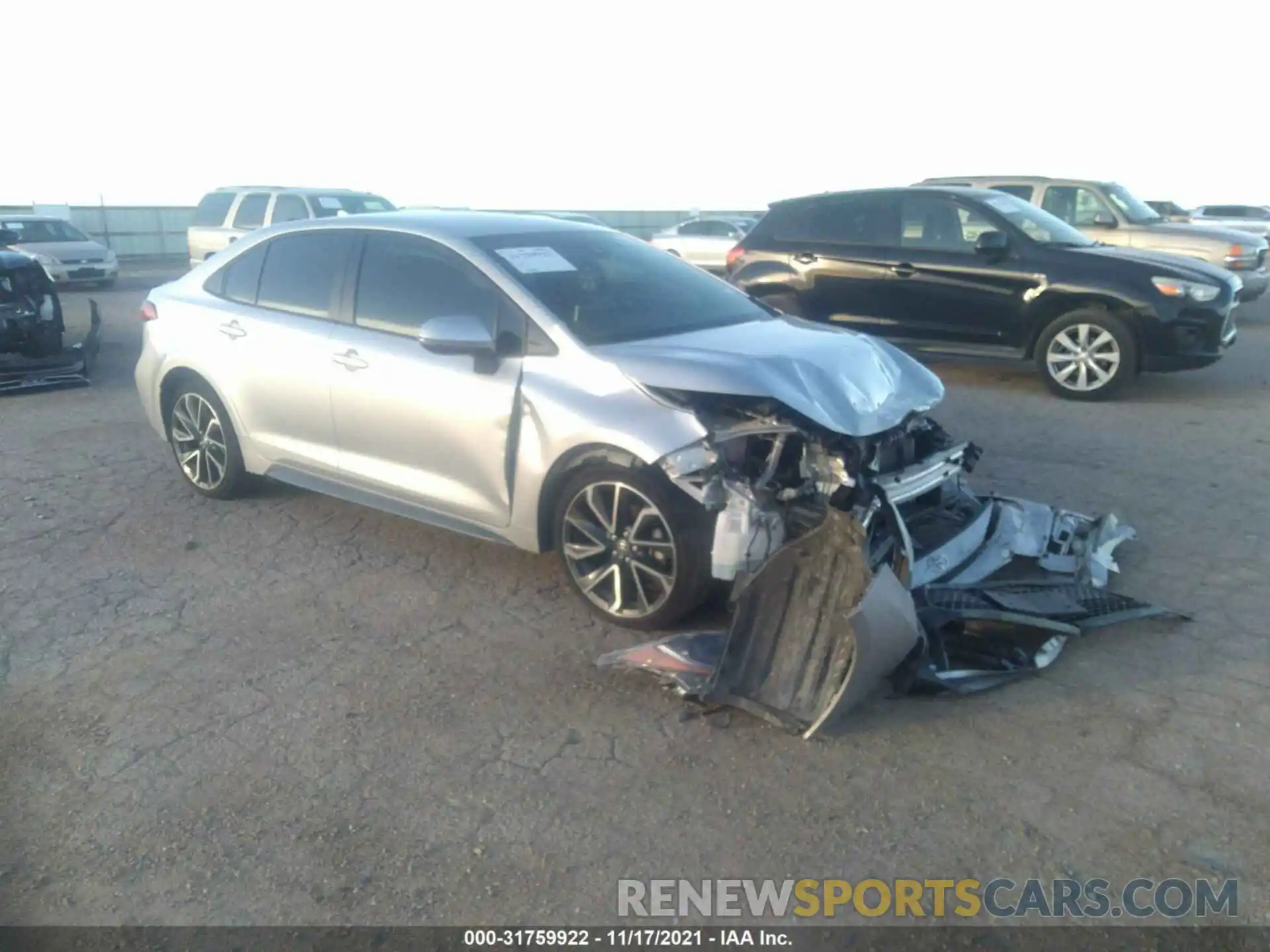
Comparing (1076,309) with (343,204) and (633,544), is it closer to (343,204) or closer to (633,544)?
(633,544)

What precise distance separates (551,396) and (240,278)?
2584mm

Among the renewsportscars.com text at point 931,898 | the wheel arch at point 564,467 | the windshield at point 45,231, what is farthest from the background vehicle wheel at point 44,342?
the windshield at point 45,231

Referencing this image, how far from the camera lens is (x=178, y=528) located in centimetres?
607

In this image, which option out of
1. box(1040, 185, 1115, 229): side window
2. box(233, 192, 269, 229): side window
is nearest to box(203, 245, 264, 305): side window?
box(1040, 185, 1115, 229): side window

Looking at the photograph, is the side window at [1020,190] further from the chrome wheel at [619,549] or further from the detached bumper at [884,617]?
the chrome wheel at [619,549]

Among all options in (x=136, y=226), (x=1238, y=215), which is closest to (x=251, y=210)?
(x=136, y=226)

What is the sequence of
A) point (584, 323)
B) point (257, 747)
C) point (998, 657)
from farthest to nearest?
point (584, 323) < point (998, 657) < point (257, 747)

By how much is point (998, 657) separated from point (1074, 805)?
0.92 metres

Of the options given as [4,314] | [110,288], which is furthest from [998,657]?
[110,288]

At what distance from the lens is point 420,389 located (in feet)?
16.7

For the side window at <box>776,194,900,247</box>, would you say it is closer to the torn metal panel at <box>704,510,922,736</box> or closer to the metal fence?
the torn metal panel at <box>704,510,922,736</box>

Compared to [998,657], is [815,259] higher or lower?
higher

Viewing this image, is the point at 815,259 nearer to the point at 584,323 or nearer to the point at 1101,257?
the point at 1101,257

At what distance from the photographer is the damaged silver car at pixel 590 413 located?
4.34 m
